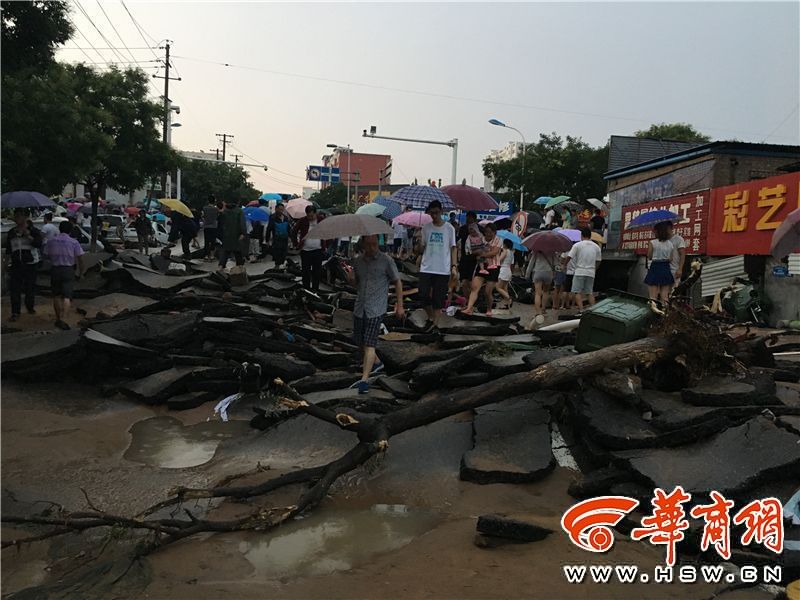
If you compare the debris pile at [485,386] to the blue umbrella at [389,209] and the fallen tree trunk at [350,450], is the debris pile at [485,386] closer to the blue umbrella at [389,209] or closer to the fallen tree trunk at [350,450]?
the fallen tree trunk at [350,450]

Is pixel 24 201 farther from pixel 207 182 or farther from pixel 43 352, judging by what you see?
pixel 207 182

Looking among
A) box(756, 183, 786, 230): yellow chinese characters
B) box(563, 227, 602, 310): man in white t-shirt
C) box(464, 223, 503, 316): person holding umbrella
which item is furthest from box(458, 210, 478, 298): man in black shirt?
box(756, 183, 786, 230): yellow chinese characters

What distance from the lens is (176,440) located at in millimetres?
6305

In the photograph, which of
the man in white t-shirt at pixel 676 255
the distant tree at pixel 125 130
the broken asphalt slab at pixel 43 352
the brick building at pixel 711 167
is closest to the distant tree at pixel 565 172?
the brick building at pixel 711 167

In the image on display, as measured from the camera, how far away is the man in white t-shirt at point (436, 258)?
8297mm

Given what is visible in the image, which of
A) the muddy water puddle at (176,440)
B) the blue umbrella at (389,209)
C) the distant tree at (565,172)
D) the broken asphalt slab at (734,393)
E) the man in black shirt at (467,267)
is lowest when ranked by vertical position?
the muddy water puddle at (176,440)

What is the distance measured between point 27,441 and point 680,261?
873 centimetres

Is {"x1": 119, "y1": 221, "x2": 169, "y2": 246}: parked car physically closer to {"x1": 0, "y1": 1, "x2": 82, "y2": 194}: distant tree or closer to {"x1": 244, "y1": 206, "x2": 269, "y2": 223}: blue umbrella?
{"x1": 244, "y1": 206, "x2": 269, "y2": 223}: blue umbrella

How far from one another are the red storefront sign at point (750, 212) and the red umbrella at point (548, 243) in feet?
13.7

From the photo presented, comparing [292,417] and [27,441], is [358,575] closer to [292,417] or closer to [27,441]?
[292,417]

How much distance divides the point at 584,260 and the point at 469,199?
2.25m

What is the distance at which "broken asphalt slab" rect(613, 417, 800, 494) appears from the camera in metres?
4.02

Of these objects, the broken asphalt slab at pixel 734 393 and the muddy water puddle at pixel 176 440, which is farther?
the muddy water puddle at pixel 176 440
